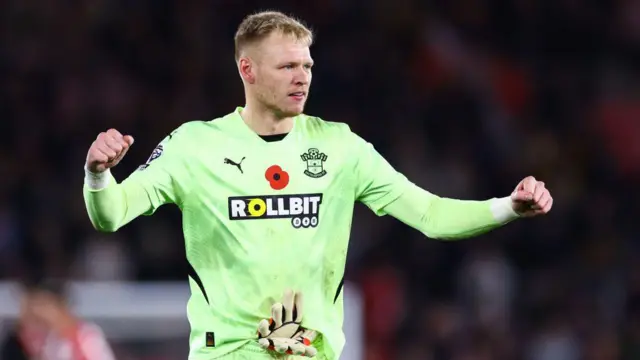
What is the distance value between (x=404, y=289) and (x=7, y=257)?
3525 millimetres

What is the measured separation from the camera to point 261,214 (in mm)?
5281

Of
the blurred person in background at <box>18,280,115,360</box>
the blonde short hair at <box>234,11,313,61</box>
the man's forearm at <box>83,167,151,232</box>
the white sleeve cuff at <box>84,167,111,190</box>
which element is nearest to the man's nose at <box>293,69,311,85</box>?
the blonde short hair at <box>234,11,313,61</box>

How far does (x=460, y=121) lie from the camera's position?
13422 millimetres

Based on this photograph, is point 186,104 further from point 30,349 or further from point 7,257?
point 30,349

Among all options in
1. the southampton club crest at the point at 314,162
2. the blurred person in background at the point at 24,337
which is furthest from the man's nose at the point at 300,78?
the blurred person in background at the point at 24,337

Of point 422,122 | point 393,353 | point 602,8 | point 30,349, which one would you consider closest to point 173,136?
point 30,349

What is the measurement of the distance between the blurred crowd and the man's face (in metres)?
6.42

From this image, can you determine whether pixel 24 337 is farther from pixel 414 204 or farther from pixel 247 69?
pixel 414 204

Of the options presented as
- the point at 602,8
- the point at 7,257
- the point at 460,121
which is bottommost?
the point at 7,257

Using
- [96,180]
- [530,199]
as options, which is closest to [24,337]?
[96,180]

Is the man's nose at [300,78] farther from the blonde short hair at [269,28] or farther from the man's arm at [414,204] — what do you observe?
the man's arm at [414,204]

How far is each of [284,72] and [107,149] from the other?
84cm

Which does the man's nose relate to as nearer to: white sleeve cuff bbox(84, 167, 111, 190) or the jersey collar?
the jersey collar

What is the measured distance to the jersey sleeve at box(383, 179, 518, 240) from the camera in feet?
17.6
